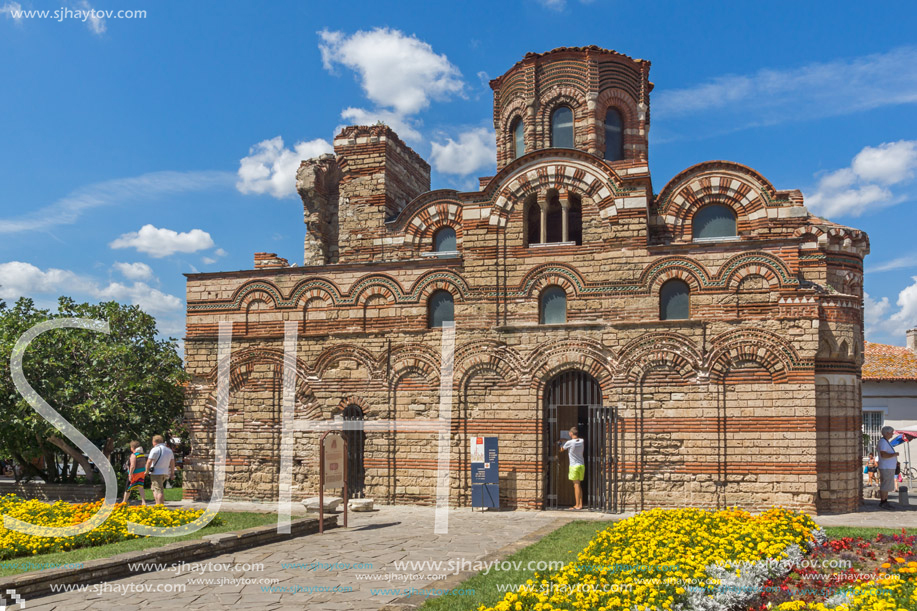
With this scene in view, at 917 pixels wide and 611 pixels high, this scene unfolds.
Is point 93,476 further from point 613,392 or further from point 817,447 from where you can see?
point 817,447

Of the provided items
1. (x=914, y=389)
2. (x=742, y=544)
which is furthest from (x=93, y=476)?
(x=914, y=389)

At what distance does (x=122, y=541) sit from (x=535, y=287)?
8808 millimetres

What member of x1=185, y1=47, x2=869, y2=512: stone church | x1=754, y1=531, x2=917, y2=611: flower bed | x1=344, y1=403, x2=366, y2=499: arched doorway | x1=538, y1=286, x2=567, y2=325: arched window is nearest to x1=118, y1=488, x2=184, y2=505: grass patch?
x1=185, y1=47, x2=869, y2=512: stone church

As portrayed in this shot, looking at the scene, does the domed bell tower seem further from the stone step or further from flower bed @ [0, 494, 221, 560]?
flower bed @ [0, 494, 221, 560]

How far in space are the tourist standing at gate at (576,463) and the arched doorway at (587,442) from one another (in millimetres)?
283

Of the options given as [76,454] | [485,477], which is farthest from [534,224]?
[76,454]

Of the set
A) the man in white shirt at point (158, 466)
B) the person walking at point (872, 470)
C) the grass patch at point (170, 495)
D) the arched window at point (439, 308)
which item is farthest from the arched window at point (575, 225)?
the person walking at point (872, 470)

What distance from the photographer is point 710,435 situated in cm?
1427

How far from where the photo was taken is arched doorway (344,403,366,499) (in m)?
16.4

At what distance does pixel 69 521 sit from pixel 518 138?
1453 centimetres

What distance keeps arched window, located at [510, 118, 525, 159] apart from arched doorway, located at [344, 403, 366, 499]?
8753 millimetres

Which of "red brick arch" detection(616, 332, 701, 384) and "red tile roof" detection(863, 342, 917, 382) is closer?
"red brick arch" detection(616, 332, 701, 384)

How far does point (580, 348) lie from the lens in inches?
593

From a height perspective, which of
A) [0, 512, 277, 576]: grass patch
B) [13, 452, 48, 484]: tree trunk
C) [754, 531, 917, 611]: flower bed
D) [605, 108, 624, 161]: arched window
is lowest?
[13, 452, 48, 484]: tree trunk
